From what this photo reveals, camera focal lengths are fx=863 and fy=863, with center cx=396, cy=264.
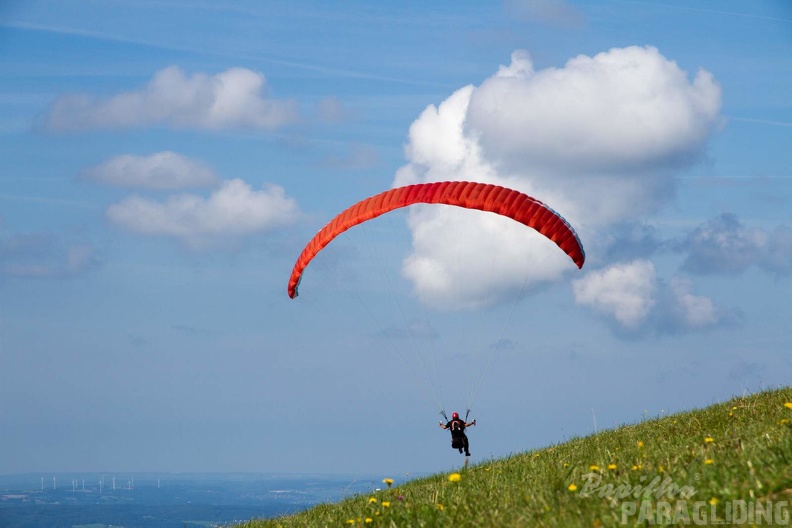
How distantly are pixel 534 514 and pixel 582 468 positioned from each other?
8.24ft

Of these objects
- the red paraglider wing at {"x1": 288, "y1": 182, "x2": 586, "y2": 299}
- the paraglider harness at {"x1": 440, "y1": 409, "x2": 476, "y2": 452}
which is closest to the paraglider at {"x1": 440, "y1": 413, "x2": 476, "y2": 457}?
the paraglider harness at {"x1": 440, "y1": 409, "x2": 476, "y2": 452}

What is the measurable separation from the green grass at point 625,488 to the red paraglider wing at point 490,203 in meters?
5.93

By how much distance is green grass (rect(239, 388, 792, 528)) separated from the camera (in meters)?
8.79

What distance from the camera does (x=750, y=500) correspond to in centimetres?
865

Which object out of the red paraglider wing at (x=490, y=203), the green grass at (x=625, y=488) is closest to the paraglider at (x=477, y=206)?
the red paraglider wing at (x=490, y=203)

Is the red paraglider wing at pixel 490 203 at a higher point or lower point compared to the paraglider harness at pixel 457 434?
higher

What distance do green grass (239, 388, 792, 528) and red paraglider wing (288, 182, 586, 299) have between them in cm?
593

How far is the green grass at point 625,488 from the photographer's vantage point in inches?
346

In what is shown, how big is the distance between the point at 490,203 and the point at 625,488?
35.9 ft

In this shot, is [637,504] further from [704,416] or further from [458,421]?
[458,421]

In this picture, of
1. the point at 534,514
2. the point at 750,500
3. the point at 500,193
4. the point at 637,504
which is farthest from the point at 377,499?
the point at 500,193

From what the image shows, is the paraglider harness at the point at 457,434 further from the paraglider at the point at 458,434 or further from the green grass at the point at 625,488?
the green grass at the point at 625,488

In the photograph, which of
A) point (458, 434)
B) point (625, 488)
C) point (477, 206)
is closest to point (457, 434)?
point (458, 434)

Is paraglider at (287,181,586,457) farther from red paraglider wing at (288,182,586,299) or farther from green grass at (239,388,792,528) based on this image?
green grass at (239,388,792,528)
